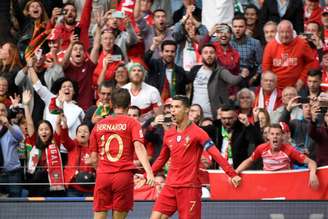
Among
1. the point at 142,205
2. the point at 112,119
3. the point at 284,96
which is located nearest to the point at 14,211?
the point at 142,205

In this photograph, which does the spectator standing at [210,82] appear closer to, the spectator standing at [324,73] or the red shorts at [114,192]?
the spectator standing at [324,73]

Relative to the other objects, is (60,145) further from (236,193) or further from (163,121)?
(236,193)

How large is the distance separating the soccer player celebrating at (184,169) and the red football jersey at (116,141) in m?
0.50

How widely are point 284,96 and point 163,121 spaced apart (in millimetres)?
1756

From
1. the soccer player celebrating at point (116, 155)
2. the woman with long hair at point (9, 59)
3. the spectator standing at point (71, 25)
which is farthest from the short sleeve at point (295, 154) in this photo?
the woman with long hair at point (9, 59)

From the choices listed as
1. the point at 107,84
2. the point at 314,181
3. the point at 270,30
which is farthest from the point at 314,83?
the point at 107,84

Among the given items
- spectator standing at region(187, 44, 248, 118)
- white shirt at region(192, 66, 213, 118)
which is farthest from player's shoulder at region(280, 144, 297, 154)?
white shirt at region(192, 66, 213, 118)

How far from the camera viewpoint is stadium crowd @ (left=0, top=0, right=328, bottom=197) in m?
16.8

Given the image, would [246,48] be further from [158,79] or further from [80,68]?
[80,68]

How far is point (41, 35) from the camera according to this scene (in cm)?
2022

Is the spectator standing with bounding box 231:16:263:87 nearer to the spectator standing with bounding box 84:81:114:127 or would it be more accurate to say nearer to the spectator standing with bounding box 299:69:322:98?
the spectator standing with bounding box 299:69:322:98

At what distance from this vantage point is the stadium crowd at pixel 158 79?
16.8m

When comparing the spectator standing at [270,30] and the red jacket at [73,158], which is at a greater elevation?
the spectator standing at [270,30]

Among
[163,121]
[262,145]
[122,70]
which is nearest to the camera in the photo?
[262,145]
